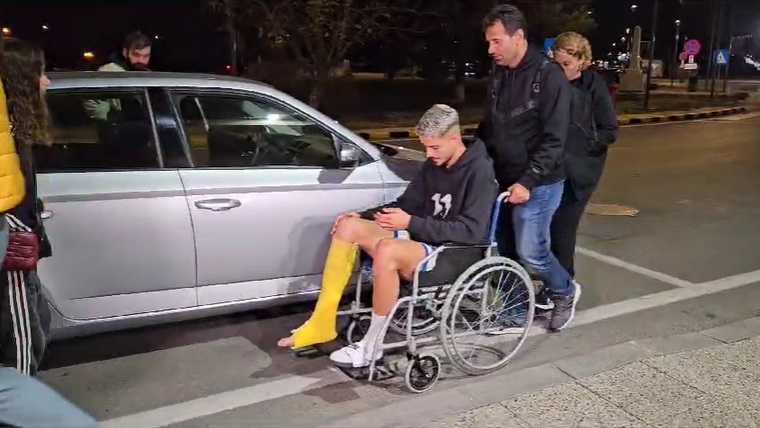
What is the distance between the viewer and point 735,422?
Answer: 132 inches

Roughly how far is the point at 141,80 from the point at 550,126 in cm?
229

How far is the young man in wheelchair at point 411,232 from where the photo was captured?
3.70 m

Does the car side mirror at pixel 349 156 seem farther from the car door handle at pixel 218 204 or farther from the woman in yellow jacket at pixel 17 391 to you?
the woman in yellow jacket at pixel 17 391

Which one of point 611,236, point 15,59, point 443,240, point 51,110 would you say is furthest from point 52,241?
point 611,236

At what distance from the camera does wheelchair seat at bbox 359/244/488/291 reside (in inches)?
150

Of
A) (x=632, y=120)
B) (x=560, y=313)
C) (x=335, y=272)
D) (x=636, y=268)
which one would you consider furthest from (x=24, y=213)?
(x=632, y=120)

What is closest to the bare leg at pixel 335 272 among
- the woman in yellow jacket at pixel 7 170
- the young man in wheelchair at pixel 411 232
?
the young man in wheelchair at pixel 411 232

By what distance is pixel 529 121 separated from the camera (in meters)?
4.26

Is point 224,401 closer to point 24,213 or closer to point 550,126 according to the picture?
point 24,213

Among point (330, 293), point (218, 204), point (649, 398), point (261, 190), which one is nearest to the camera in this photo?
point (649, 398)

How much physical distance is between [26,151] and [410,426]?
2001 mm

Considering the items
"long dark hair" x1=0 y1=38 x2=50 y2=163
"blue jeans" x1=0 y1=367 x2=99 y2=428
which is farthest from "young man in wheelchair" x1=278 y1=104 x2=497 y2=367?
"long dark hair" x1=0 y1=38 x2=50 y2=163

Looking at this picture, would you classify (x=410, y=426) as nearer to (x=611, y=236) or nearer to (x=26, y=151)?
(x=26, y=151)

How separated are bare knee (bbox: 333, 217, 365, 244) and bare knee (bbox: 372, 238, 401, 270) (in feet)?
0.78
